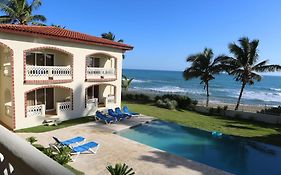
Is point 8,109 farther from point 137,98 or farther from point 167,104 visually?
point 137,98

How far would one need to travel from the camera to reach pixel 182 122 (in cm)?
2045

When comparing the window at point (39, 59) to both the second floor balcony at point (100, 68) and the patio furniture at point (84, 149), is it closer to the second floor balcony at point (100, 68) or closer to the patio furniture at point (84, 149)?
the second floor balcony at point (100, 68)

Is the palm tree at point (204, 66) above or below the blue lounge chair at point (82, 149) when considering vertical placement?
above

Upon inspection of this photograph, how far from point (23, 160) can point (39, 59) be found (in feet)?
60.3

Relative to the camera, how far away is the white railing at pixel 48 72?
16344mm

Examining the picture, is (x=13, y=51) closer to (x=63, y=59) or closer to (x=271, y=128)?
(x=63, y=59)

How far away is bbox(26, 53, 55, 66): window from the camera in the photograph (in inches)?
699

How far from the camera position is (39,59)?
60.5 ft

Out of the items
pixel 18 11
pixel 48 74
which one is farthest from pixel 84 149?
pixel 18 11

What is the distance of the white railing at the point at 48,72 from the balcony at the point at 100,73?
219 centimetres

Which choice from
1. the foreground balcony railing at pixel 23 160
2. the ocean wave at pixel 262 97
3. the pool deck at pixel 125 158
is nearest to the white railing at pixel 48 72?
the pool deck at pixel 125 158

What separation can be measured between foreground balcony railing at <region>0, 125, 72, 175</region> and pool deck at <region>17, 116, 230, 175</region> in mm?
8249

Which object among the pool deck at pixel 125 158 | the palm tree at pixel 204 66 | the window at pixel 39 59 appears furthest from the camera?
the palm tree at pixel 204 66

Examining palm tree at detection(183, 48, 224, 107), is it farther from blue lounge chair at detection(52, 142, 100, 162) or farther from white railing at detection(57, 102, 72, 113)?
blue lounge chair at detection(52, 142, 100, 162)
